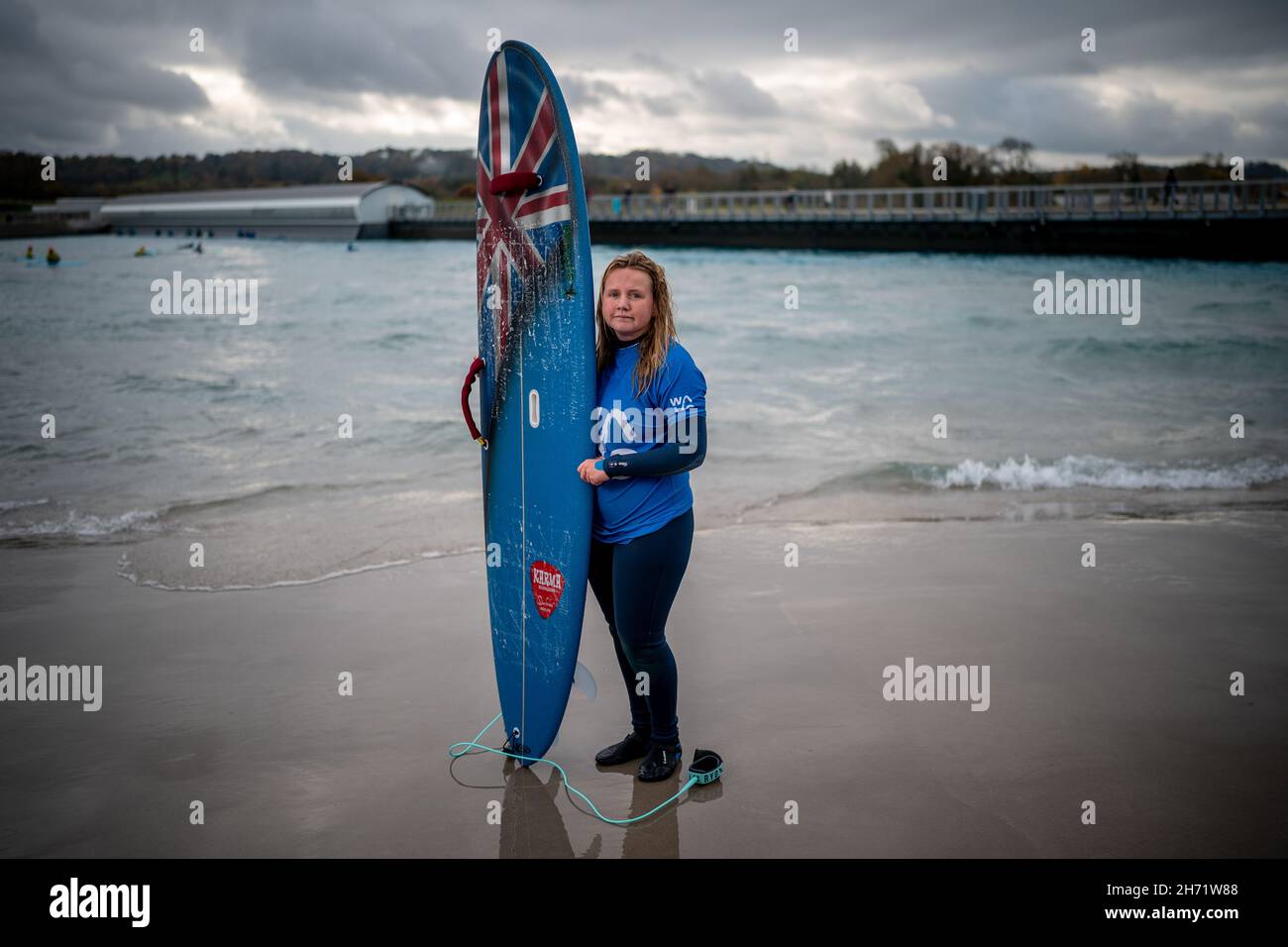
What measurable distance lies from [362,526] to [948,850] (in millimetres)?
4623

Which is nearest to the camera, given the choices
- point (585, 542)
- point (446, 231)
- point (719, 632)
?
point (585, 542)

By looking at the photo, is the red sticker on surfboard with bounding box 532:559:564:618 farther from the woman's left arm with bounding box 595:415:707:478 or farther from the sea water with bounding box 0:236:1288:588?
the sea water with bounding box 0:236:1288:588

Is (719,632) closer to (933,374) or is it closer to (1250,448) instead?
(1250,448)

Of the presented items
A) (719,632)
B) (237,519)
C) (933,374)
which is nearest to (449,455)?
(237,519)

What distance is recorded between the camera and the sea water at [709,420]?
6371 mm

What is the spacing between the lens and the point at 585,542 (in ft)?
9.05

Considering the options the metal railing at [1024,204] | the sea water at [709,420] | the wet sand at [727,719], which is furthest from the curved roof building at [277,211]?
the wet sand at [727,719]

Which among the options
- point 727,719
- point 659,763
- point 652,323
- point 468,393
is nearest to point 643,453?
point 652,323

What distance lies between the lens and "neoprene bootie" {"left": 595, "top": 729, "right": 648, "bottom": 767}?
9.66 feet

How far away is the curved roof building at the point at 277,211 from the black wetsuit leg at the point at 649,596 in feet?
222

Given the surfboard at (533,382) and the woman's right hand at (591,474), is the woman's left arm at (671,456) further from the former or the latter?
the surfboard at (533,382)

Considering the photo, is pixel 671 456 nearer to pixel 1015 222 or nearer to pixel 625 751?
pixel 625 751

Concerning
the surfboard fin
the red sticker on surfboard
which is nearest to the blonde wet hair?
the red sticker on surfboard

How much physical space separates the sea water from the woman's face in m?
3.00
